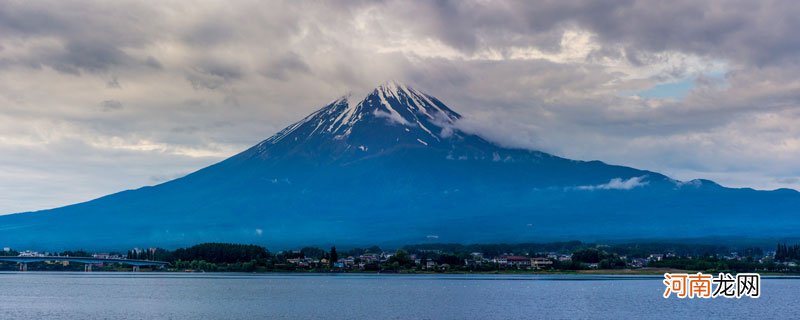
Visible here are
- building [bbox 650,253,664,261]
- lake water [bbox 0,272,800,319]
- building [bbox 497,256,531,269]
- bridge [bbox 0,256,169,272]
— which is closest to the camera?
lake water [bbox 0,272,800,319]

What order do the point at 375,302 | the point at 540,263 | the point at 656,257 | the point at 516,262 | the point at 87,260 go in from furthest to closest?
1. the point at 656,257
2. the point at 87,260
3. the point at 516,262
4. the point at 540,263
5. the point at 375,302

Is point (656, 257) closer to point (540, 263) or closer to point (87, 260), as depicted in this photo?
point (540, 263)

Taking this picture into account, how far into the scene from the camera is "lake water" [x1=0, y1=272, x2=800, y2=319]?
62.4 meters

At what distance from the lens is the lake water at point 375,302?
62.4m

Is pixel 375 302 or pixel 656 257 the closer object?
pixel 375 302

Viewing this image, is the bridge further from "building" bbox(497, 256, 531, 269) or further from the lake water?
"building" bbox(497, 256, 531, 269)

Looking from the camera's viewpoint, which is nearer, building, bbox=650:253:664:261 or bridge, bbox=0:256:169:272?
bridge, bbox=0:256:169:272

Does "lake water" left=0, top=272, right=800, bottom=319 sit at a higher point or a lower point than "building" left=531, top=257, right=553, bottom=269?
lower

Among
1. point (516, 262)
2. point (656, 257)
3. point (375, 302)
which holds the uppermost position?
point (656, 257)

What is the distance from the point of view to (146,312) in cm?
6369

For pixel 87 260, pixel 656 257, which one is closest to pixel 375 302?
pixel 87 260

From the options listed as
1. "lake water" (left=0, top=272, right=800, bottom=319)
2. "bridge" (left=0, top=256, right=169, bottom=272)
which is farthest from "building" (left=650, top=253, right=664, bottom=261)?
"bridge" (left=0, top=256, right=169, bottom=272)

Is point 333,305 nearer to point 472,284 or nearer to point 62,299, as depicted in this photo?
point 62,299

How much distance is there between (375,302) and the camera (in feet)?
241
